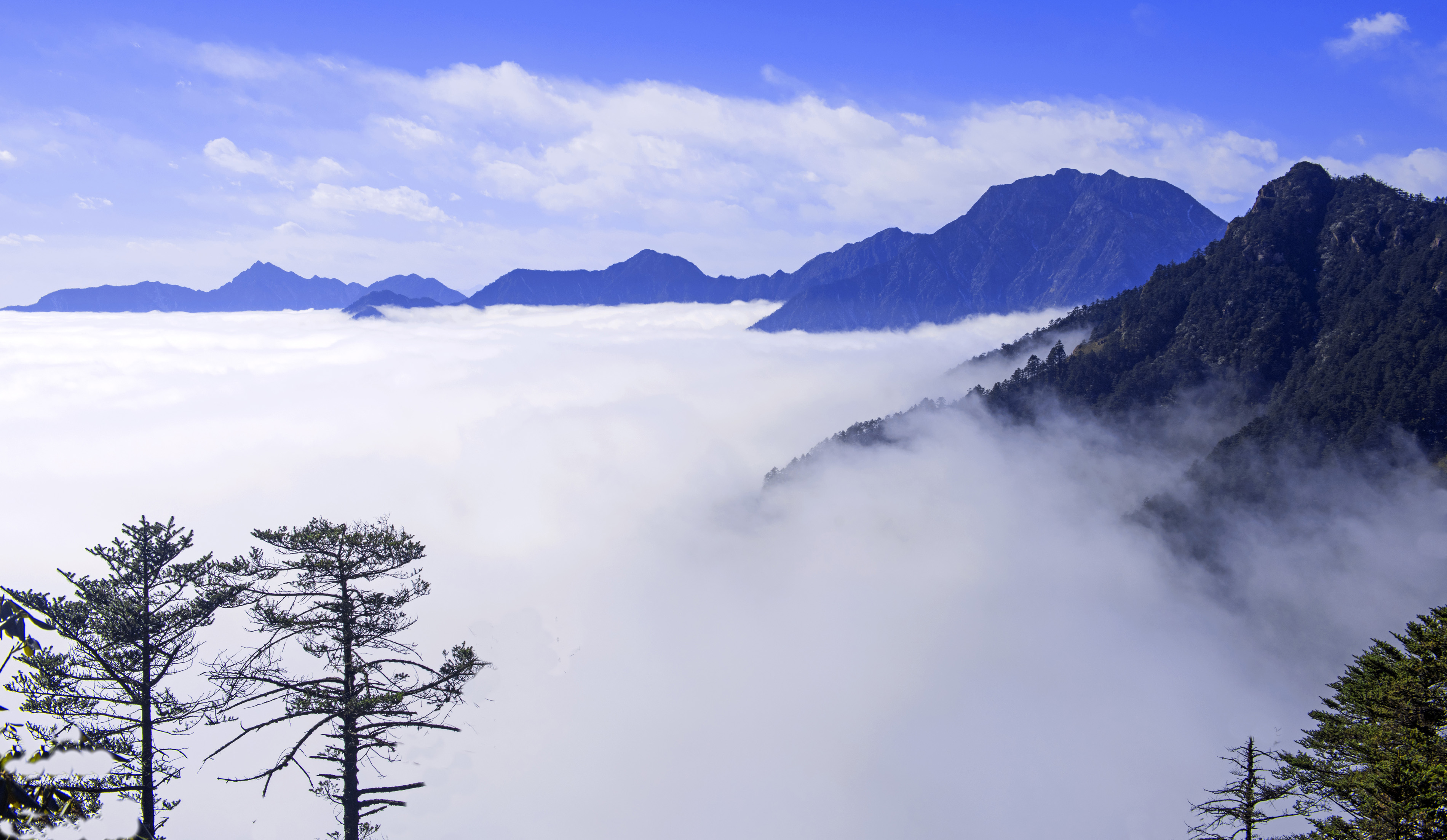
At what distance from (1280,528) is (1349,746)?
163130mm

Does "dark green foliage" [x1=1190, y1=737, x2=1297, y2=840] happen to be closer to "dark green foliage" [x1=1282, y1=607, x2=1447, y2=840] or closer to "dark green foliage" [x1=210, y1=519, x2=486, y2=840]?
"dark green foliage" [x1=1282, y1=607, x2=1447, y2=840]

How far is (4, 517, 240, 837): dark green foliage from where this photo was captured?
56.4ft

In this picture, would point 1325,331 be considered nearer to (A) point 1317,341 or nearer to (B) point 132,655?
(A) point 1317,341

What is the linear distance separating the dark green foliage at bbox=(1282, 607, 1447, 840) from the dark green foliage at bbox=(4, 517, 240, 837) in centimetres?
2763

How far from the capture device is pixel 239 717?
18.3 meters

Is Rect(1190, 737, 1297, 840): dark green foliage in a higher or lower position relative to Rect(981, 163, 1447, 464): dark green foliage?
lower

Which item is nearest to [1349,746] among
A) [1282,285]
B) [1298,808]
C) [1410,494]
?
[1298,808]

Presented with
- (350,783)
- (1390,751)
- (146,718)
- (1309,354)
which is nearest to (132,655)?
(146,718)

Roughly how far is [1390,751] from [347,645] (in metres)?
26.1

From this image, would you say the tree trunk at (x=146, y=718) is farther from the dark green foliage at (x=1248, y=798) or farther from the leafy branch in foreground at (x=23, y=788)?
the dark green foliage at (x=1248, y=798)

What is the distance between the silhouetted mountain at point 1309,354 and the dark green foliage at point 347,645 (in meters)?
177

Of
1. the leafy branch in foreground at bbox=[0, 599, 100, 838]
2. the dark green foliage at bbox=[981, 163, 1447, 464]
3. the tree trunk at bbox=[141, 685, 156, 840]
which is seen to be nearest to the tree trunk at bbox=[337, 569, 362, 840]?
the tree trunk at bbox=[141, 685, 156, 840]

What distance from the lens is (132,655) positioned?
1753 centimetres

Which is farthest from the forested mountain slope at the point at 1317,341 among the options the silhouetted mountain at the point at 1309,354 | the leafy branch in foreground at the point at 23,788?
the leafy branch in foreground at the point at 23,788
